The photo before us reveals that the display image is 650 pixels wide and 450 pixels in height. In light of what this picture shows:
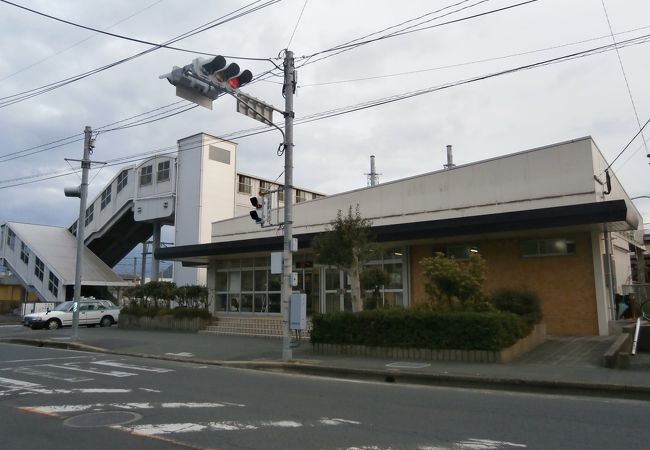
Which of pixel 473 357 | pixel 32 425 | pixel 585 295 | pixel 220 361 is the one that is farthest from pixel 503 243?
pixel 32 425

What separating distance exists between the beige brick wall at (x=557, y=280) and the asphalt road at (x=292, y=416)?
8952 mm

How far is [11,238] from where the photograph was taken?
4609 centimetres

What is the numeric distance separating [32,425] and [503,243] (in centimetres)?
1631

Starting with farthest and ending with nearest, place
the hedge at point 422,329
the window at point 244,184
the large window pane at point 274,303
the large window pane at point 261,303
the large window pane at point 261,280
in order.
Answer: the window at point 244,184, the large window pane at point 261,280, the large window pane at point 261,303, the large window pane at point 274,303, the hedge at point 422,329

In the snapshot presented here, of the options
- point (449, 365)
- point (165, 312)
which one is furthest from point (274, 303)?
point (449, 365)

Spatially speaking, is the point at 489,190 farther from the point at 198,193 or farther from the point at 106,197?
the point at 106,197

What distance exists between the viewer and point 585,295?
17719 mm

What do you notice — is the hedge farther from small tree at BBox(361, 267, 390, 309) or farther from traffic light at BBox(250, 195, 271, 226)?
traffic light at BBox(250, 195, 271, 226)

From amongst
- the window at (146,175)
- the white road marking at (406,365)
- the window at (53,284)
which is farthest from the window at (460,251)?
the window at (53,284)

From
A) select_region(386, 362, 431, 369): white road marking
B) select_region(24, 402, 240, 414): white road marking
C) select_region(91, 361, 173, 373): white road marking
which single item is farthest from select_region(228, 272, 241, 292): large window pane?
select_region(24, 402, 240, 414): white road marking

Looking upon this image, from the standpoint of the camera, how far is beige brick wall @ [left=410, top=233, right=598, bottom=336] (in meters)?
17.8

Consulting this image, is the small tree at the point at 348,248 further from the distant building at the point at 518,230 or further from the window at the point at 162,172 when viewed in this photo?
the window at the point at 162,172

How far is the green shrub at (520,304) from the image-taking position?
16.1 m

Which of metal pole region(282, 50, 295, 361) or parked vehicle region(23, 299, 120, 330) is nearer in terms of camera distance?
metal pole region(282, 50, 295, 361)
